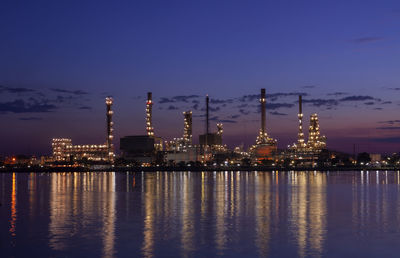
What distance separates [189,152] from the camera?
7126 inches

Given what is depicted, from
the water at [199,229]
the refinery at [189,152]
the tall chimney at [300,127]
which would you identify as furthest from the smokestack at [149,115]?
the water at [199,229]

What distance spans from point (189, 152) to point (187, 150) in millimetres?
1387

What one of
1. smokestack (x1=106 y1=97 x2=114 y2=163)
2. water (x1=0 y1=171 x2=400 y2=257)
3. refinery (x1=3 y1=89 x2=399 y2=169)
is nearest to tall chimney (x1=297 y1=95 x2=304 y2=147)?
refinery (x1=3 y1=89 x2=399 y2=169)

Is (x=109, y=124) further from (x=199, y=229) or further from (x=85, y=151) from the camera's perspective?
(x=199, y=229)

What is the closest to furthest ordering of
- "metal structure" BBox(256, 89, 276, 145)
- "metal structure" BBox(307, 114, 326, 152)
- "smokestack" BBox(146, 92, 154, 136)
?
"metal structure" BBox(256, 89, 276, 145), "smokestack" BBox(146, 92, 154, 136), "metal structure" BBox(307, 114, 326, 152)

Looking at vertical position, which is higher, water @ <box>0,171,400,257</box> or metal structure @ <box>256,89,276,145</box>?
metal structure @ <box>256,89,276,145</box>

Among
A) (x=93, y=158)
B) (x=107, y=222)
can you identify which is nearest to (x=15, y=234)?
(x=107, y=222)

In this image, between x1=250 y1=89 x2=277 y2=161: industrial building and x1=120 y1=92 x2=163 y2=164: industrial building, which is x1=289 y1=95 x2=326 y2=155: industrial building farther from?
x1=120 y1=92 x2=163 y2=164: industrial building

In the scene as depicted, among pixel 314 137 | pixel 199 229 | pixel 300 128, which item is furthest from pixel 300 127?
pixel 199 229

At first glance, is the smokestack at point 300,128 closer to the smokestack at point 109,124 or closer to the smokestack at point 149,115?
the smokestack at point 149,115

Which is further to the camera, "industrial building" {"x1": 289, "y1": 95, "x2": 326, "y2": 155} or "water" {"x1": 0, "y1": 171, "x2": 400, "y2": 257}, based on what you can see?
"industrial building" {"x1": 289, "y1": 95, "x2": 326, "y2": 155}

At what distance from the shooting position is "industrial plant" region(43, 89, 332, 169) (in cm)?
17438

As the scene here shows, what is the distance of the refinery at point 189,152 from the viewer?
571 feet

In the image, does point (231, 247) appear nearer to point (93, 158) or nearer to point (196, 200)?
point (196, 200)
